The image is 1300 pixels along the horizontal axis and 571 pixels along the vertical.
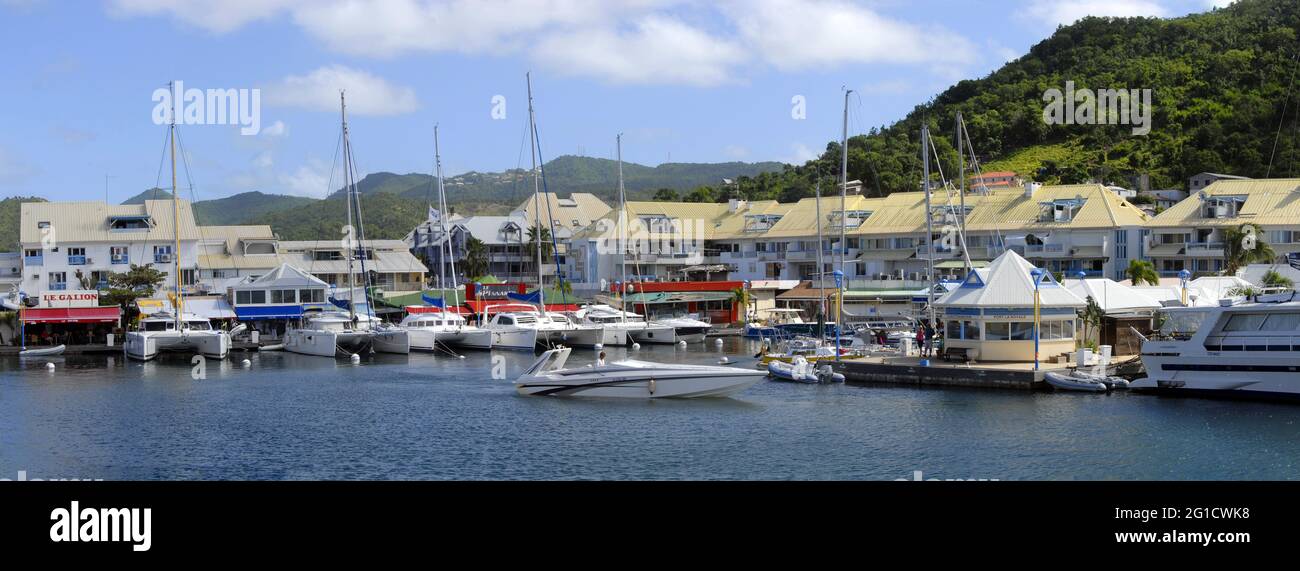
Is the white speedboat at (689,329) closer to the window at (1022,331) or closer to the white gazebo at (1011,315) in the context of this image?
the white gazebo at (1011,315)

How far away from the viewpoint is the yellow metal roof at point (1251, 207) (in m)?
74.8

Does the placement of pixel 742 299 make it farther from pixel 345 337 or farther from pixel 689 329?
pixel 345 337

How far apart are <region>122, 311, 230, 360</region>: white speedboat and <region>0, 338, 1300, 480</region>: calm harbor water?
15.0 metres

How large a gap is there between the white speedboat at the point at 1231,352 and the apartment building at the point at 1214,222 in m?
40.2

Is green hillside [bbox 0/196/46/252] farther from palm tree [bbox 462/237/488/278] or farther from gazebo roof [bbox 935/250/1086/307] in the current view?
gazebo roof [bbox 935/250/1086/307]

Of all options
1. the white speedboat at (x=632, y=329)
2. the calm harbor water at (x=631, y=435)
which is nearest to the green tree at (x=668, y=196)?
the white speedboat at (x=632, y=329)

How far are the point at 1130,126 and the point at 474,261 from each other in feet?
251

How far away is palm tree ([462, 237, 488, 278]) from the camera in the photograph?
112 metres

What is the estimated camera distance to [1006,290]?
147 feet

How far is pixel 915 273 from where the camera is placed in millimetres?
86875
